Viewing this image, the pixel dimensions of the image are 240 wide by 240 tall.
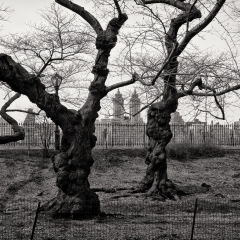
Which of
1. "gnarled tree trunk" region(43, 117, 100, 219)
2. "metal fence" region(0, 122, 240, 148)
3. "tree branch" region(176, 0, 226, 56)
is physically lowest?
"gnarled tree trunk" region(43, 117, 100, 219)

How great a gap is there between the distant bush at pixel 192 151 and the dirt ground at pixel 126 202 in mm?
708

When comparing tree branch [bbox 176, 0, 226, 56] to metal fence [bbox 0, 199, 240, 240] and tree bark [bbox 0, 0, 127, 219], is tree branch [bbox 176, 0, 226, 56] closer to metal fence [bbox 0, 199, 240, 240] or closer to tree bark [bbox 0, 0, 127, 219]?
tree bark [bbox 0, 0, 127, 219]

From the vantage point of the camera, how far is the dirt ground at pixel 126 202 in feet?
36.1

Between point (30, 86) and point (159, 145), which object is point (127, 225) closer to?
point (30, 86)

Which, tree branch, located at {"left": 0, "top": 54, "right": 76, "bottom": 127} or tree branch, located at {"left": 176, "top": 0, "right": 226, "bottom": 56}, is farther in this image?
tree branch, located at {"left": 176, "top": 0, "right": 226, "bottom": 56}

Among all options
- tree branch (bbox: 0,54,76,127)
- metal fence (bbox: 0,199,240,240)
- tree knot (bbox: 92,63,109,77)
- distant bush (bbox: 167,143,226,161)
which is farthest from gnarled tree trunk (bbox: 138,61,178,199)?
distant bush (bbox: 167,143,226,161)

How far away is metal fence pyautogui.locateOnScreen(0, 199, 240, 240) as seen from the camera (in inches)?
415

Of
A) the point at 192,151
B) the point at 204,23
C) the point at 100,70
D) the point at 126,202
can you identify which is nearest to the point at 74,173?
the point at 100,70

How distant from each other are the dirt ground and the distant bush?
71cm

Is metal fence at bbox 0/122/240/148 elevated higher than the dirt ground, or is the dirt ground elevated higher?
metal fence at bbox 0/122/240/148

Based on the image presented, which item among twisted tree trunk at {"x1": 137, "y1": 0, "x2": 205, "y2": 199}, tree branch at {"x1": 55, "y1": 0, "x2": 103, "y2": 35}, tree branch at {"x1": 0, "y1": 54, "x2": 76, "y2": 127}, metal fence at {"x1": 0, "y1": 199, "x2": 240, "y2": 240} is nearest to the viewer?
metal fence at {"x1": 0, "y1": 199, "x2": 240, "y2": 240}

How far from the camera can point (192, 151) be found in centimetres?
2933

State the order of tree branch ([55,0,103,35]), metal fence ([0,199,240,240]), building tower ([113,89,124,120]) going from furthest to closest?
building tower ([113,89,124,120]), tree branch ([55,0,103,35]), metal fence ([0,199,240,240])

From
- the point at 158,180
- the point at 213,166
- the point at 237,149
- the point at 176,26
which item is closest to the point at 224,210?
the point at 158,180
